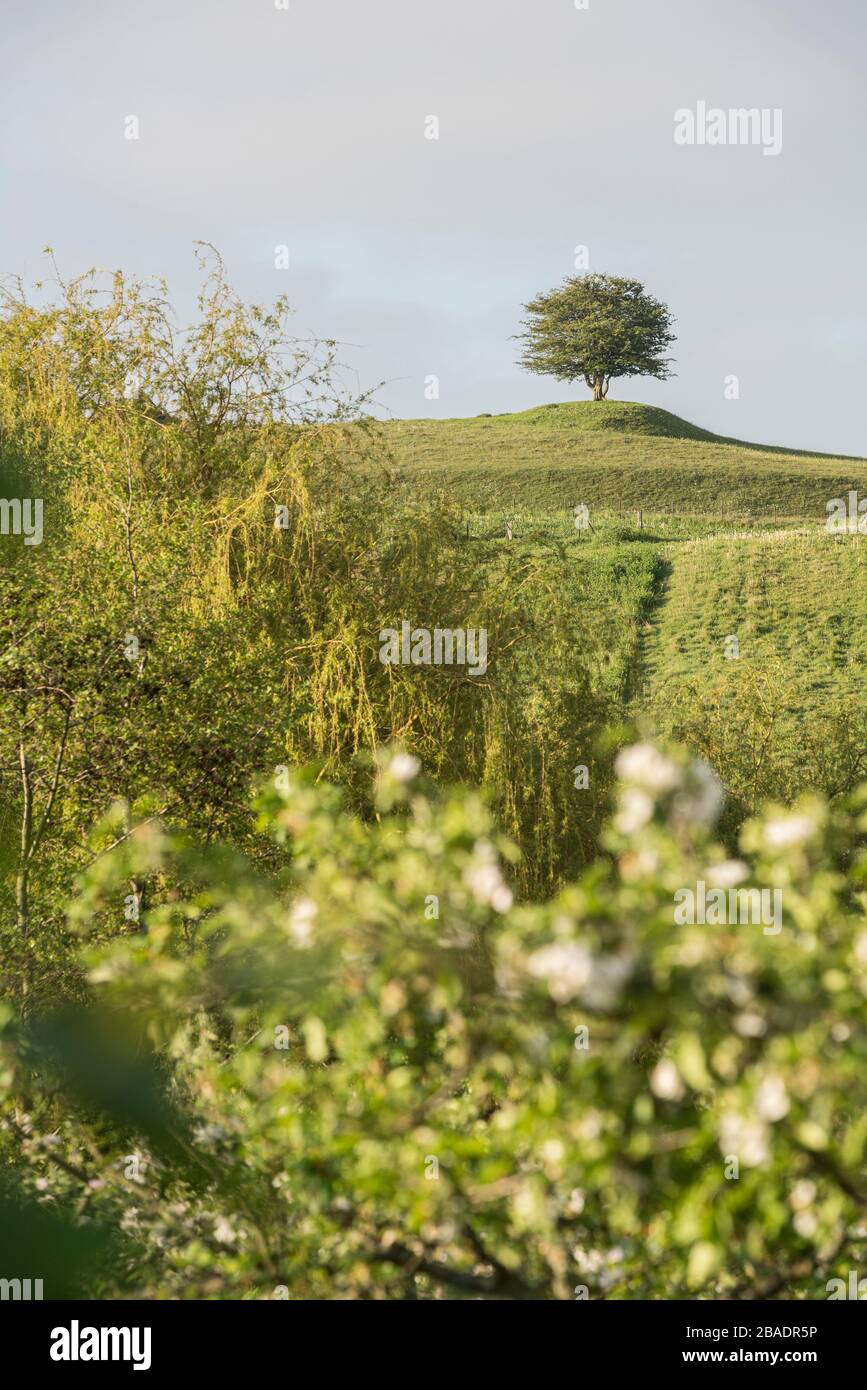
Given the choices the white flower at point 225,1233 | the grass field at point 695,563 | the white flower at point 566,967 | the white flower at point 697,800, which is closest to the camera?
the white flower at point 566,967

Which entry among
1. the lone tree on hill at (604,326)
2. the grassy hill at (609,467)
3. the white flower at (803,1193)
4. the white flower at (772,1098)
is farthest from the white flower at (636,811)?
the lone tree on hill at (604,326)

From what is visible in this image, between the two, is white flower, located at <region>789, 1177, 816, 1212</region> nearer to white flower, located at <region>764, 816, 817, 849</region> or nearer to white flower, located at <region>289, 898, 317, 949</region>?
white flower, located at <region>764, 816, 817, 849</region>

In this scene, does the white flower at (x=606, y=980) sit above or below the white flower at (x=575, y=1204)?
above

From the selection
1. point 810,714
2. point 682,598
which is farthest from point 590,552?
point 810,714

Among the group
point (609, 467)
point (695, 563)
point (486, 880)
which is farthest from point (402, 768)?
point (609, 467)

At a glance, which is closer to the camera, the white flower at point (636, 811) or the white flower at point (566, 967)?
the white flower at point (566, 967)

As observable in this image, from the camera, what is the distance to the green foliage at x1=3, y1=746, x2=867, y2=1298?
2607mm

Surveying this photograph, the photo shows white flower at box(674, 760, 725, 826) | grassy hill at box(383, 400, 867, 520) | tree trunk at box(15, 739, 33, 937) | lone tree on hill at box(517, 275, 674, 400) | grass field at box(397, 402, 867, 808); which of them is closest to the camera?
white flower at box(674, 760, 725, 826)

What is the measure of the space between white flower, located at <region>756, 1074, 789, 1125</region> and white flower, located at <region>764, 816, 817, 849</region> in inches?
20.6

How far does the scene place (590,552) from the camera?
38.3 m

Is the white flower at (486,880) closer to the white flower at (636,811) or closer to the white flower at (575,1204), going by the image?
the white flower at (636,811)

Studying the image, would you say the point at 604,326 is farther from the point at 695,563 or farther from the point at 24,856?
the point at 24,856

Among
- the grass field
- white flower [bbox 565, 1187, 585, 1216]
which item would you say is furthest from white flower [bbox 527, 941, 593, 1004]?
white flower [bbox 565, 1187, 585, 1216]

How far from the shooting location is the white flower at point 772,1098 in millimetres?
2492
